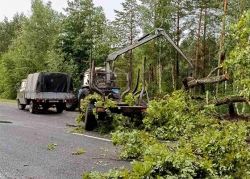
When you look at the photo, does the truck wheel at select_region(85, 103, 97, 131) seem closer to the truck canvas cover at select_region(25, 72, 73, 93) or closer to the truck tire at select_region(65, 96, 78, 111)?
the truck canvas cover at select_region(25, 72, 73, 93)

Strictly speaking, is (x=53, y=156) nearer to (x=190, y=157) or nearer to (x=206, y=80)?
(x=190, y=157)

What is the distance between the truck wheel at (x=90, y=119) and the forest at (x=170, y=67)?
2.54ft

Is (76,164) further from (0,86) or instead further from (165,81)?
(0,86)

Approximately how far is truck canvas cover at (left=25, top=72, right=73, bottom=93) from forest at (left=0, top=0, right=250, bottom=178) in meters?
5.21

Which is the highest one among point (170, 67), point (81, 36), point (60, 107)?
point (81, 36)

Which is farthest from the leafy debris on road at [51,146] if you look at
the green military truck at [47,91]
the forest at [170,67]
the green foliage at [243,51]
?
the green military truck at [47,91]

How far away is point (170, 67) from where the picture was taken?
28344 mm

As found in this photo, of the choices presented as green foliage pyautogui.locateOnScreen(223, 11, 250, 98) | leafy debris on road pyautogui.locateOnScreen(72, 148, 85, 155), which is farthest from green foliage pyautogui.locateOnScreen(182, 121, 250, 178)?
leafy debris on road pyautogui.locateOnScreen(72, 148, 85, 155)

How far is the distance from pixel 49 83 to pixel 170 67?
13.6 metres

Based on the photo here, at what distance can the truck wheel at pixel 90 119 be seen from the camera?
392 inches

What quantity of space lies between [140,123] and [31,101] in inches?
389

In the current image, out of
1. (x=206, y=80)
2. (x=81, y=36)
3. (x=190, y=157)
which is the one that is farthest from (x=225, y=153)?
(x=81, y=36)

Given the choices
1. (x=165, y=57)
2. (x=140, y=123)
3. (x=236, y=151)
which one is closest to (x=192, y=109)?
(x=140, y=123)

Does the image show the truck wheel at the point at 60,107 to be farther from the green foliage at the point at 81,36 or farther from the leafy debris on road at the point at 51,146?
the leafy debris on road at the point at 51,146
